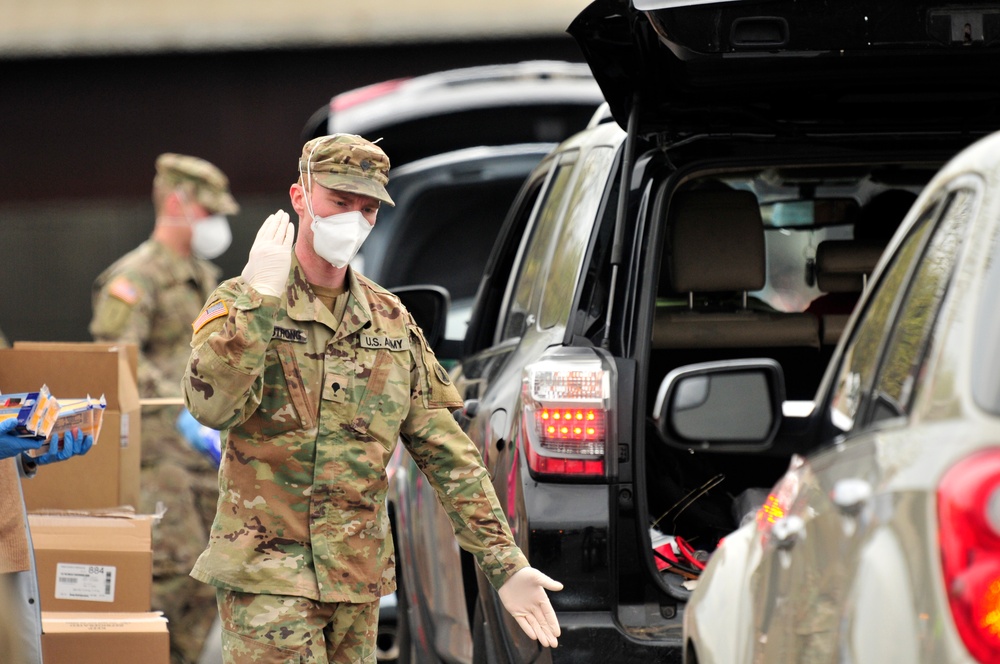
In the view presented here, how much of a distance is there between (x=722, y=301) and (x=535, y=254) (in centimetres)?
77

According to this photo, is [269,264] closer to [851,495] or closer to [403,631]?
[851,495]

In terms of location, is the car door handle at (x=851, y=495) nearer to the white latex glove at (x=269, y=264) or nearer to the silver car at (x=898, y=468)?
the silver car at (x=898, y=468)

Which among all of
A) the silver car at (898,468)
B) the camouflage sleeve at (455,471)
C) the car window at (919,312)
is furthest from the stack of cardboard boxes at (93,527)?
the car window at (919,312)

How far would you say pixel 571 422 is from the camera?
13.1ft

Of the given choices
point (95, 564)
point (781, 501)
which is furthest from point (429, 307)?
point (781, 501)

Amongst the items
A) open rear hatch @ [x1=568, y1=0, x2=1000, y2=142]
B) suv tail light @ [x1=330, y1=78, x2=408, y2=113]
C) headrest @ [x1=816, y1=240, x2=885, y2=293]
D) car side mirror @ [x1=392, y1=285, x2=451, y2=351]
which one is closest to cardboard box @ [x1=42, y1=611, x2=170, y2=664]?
car side mirror @ [x1=392, y1=285, x2=451, y2=351]

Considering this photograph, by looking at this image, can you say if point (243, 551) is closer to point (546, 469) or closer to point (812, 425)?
point (546, 469)

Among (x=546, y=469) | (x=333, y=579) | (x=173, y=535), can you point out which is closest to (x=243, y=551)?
(x=333, y=579)

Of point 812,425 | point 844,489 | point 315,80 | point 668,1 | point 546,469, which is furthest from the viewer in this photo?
point 315,80

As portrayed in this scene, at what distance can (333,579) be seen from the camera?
3.77m

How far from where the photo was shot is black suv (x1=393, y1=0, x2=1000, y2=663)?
3.98 meters

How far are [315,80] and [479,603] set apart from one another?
10.1 metres

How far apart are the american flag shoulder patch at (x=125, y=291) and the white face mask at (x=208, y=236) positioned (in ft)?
2.16

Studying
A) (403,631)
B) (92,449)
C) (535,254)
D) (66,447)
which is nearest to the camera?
(66,447)
